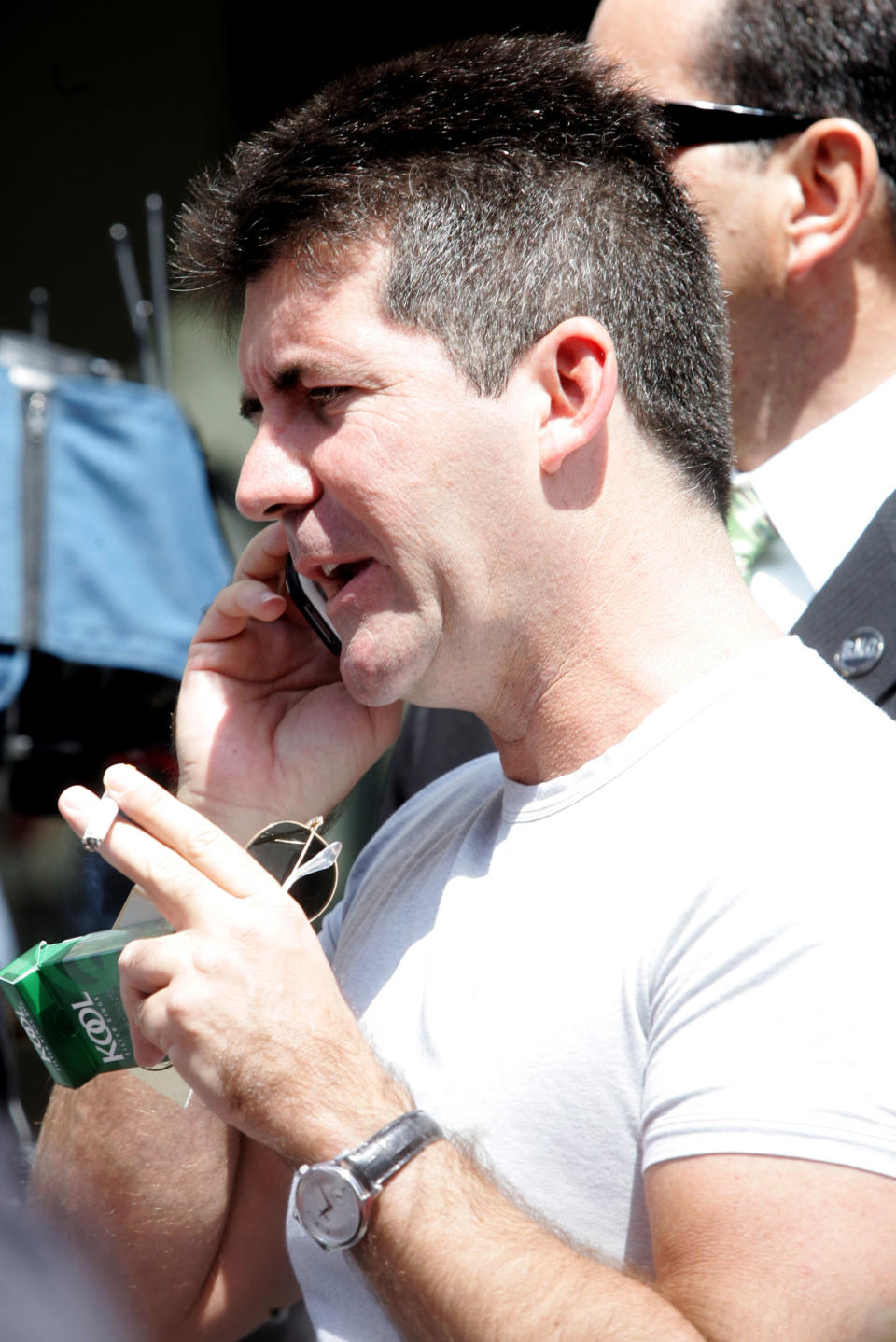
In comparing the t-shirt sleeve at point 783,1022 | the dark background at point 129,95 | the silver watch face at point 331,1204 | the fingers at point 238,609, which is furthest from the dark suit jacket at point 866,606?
the dark background at point 129,95

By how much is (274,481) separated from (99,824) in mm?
468

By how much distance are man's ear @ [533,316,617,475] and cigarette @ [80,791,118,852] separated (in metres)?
0.62

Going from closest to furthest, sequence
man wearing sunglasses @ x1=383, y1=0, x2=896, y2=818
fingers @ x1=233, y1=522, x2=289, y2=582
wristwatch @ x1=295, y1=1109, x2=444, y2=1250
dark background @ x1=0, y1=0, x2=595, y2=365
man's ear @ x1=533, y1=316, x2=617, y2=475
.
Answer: wristwatch @ x1=295, y1=1109, x2=444, y2=1250, man's ear @ x1=533, y1=316, x2=617, y2=475, fingers @ x1=233, y1=522, x2=289, y2=582, man wearing sunglasses @ x1=383, y1=0, x2=896, y2=818, dark background @ x1=0, y1=0, x2=595, y2=365

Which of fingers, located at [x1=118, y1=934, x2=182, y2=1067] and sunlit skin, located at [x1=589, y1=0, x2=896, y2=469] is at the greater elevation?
sunlit skin, located at [x1=589, y1=0, x2=896, y2=469]

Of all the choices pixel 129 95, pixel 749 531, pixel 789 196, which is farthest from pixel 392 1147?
pixel 129 95

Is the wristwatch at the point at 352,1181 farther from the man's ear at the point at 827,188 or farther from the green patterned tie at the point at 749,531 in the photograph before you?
the man's ear at the point at 827,188

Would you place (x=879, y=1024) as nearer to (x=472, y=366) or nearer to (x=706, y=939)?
(x=706, y=939)

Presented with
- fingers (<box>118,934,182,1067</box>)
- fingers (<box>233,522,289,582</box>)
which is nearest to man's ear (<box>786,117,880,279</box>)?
fingers (<box>233,522,289,582</box>)

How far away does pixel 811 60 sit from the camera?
87.7 inches

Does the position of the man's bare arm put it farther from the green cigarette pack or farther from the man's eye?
the man's eye

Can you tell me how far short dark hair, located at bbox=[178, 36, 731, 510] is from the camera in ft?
5.10

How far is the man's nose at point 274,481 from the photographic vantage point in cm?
161

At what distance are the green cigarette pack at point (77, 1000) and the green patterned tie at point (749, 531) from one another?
1.08 m

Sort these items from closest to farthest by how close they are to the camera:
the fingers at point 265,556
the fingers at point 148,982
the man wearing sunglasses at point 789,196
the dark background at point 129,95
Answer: the fingers at point 148,982, the fingers at point 265,556, the man wearing sunglasses at point 789,196, the dark background at point 129,95
